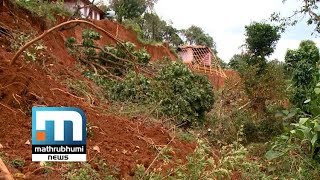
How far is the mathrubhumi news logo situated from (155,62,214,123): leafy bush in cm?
452

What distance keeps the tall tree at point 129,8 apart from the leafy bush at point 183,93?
18.7 metres

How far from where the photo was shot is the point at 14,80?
5.29m

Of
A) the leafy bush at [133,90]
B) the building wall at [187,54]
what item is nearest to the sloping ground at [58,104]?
the leafy bush at [133,90]

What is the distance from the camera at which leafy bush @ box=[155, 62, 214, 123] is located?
29.7ft

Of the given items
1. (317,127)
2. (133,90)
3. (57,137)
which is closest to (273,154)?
(317,127)

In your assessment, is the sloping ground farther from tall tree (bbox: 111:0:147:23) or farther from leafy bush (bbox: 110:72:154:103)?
tall tree (bbox: 111:0:147:23)

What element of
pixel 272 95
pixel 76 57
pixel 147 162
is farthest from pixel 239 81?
pixel 147 162

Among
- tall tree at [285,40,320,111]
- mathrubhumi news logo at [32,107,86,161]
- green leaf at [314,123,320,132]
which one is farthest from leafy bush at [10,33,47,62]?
tall tree at [285,40,320,111]

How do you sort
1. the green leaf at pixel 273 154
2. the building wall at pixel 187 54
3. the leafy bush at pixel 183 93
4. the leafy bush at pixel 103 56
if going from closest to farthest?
the green leaf at pixel 273 154, the leafy bush at pixel 183 93, the leafy bush at pixel 103 56, the building wall at pixel 187 54

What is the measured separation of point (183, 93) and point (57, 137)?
5.77 m

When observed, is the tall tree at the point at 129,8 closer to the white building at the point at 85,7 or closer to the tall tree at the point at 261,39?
the white building at the point at 85,7

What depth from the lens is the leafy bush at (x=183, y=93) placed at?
29.7 ft

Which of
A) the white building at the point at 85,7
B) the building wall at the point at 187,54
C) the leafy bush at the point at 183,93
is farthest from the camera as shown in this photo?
the building wall at the point at 187,54

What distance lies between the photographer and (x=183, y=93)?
9.52 meters
